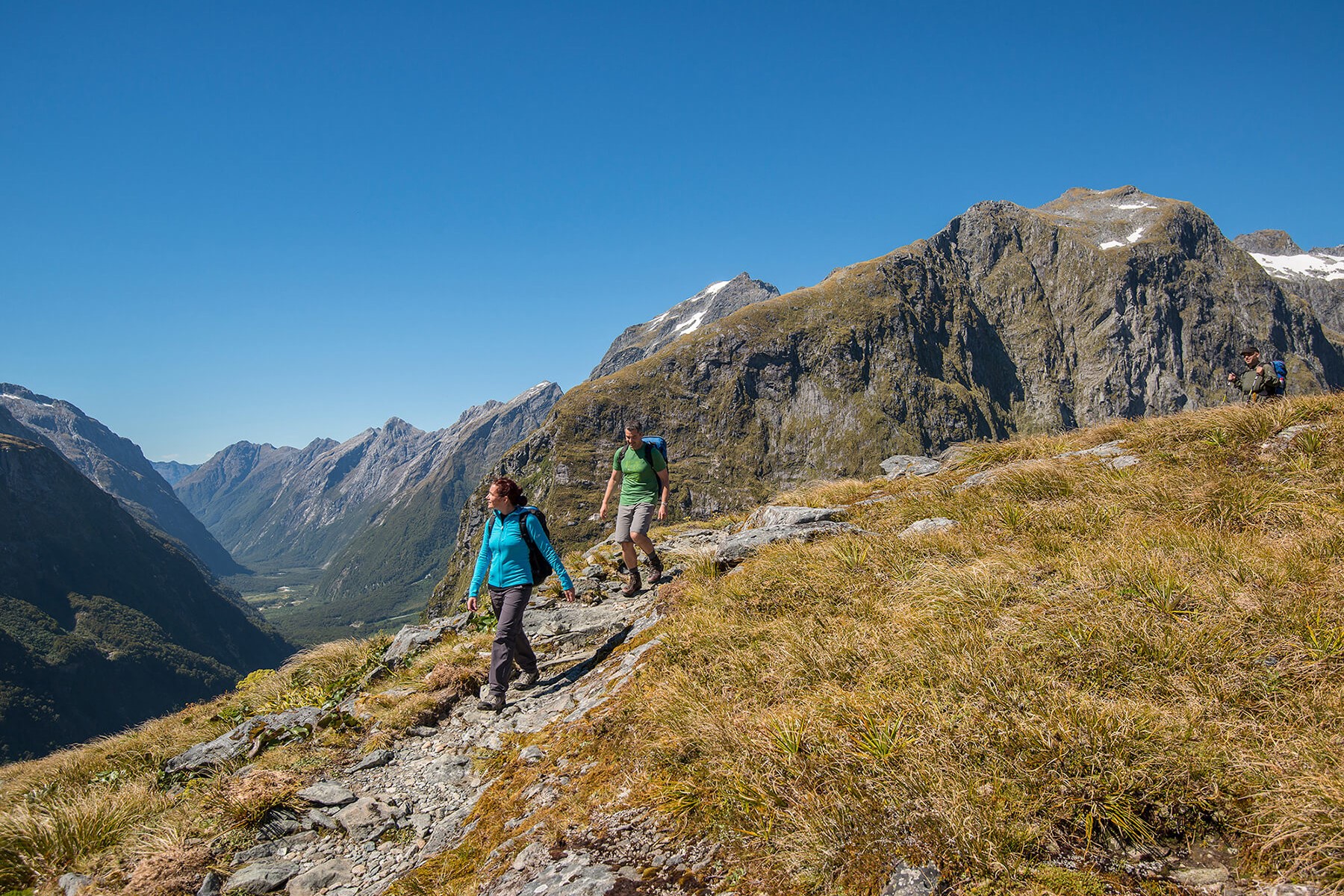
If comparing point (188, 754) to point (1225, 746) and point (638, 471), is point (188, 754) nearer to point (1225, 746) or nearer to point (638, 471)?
point (638, 471)

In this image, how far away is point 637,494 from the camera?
36.1 ft

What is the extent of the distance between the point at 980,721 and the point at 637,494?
26.0 ft

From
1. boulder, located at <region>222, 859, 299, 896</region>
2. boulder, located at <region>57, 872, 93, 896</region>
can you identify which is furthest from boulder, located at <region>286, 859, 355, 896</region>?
boulder, located at <region>57, 872, 93, 896</region>

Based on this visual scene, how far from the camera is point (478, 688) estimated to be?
891 cm

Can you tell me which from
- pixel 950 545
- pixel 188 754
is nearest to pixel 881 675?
pixel 950 545

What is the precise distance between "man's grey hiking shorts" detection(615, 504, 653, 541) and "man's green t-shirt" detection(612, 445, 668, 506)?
107 millimetres

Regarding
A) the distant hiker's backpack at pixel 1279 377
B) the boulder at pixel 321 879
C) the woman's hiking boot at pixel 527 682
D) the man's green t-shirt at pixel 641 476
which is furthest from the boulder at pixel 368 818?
the distant hiker's backpack at pixel 1279 377

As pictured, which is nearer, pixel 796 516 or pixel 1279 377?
pixel 796 516

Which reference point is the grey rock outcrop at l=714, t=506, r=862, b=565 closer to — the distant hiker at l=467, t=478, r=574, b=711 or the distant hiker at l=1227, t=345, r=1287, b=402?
the distant hiker at l=467, t=478, r=574, b=711

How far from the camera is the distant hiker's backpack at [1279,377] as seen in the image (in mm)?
13719

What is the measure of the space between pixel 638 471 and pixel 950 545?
587cm

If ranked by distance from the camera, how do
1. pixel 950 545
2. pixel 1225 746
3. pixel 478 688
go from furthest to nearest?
pixel 478 688
pixel 950 545
pixel 1225 746

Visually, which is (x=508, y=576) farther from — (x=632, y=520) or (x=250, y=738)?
(x=250, y=738)

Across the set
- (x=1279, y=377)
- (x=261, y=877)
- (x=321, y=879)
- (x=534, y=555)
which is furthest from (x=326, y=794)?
(x=1279, y=377)
